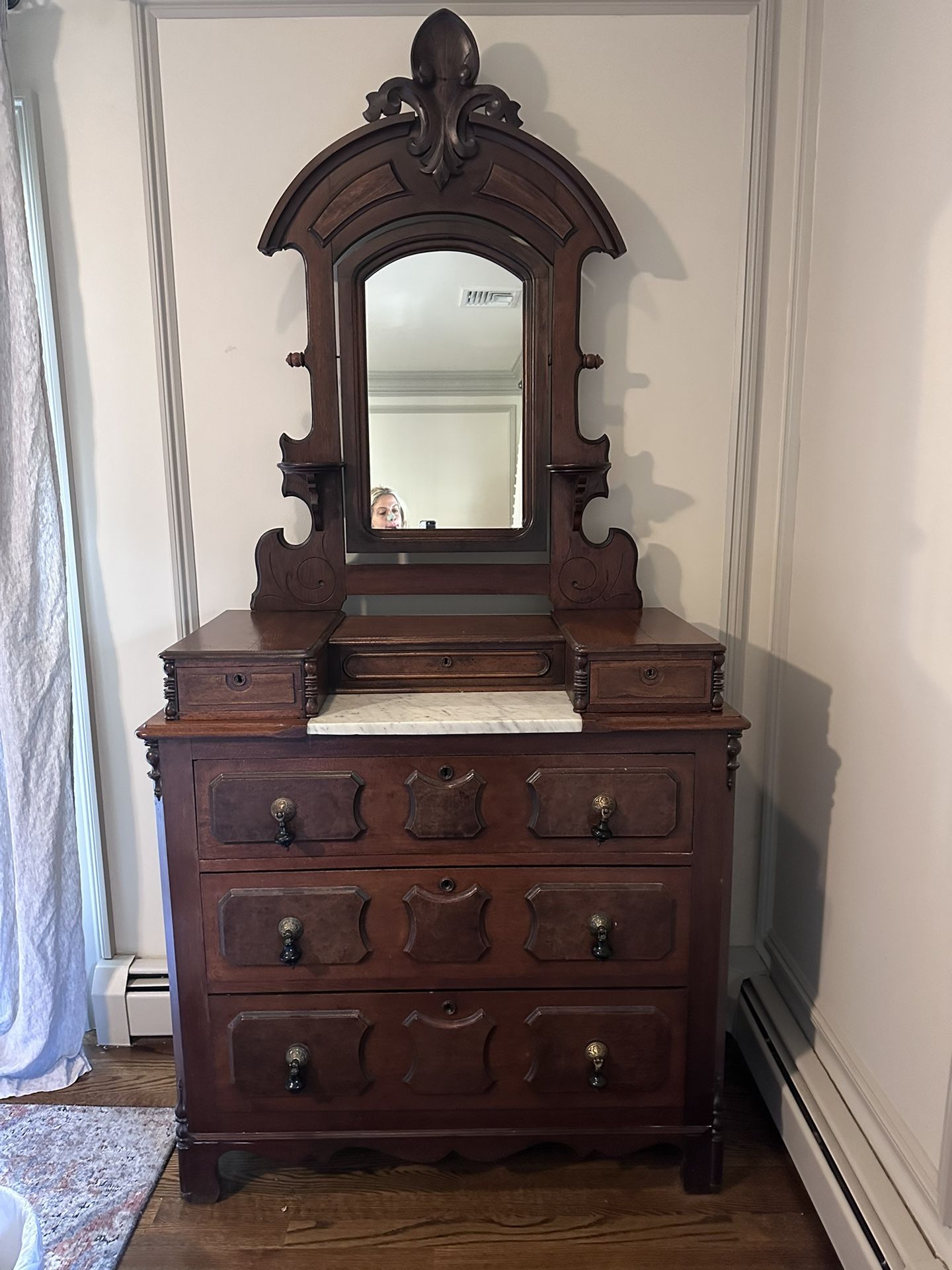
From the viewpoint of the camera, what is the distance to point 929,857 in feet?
4.94

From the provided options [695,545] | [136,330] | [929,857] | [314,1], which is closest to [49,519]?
[136,330]

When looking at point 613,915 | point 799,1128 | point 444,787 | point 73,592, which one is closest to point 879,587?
point 613,915

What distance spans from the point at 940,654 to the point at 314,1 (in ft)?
6.59

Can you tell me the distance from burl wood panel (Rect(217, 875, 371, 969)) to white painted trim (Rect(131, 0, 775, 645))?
83 centimetres

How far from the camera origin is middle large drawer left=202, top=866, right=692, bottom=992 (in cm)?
175

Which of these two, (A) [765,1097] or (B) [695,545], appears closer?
(A) [765,1097]

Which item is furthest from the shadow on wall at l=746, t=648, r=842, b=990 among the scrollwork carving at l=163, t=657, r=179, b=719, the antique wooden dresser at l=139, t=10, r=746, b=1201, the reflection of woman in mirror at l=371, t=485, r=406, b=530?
the scrollwork carving at l=163, t=657, r=179, b=719

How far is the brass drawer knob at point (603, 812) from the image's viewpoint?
170 cm

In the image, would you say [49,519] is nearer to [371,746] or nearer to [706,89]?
[371,746]

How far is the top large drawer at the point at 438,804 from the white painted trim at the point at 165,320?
730mm

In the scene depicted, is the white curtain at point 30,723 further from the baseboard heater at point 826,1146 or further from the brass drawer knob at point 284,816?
the baseboard heater at point 826,1146

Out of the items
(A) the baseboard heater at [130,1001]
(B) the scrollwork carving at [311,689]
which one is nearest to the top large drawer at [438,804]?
(B) the scrollwork carving at [311,689]

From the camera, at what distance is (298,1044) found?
5.88 feet

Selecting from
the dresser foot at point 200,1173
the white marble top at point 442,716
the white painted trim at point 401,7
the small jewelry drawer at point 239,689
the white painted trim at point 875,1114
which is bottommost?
the dresser foot at point 200,1173
